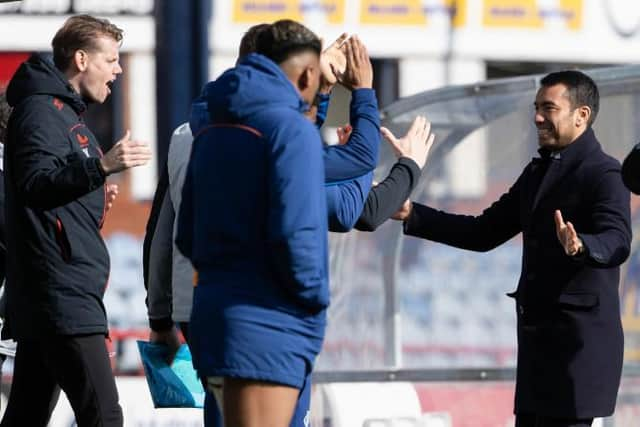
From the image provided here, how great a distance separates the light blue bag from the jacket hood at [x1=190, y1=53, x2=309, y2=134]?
1.14 metres

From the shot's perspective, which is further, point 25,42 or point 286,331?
point 25,42

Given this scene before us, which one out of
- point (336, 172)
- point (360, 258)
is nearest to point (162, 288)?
point (336, 172)

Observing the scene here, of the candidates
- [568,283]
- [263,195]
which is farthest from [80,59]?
[568,283]

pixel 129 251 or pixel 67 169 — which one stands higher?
pixel 67 169

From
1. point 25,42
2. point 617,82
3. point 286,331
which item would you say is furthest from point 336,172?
point 25,42

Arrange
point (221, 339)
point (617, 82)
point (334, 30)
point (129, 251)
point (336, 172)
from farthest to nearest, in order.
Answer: point (334, 30), point (129, 251), point (617, 82), point (336, 172), point (221, 339)

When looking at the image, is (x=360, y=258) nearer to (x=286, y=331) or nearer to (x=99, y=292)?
(x=99, y=292)

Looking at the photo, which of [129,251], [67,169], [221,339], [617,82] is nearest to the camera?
[221,339]

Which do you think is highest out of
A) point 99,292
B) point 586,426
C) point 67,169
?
point 67,169

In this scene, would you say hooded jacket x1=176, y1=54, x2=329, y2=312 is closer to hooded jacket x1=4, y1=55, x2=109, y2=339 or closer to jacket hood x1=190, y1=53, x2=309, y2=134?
jacket hood x1=190, y1=53, x2=309, y2=134

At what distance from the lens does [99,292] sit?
16.8 feet

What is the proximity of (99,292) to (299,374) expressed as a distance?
1215 mm

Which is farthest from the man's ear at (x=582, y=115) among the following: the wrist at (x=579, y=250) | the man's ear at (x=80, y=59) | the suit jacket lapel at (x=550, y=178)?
the man's ear at (x=80, y=59)

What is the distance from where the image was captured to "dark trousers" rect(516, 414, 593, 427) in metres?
5.02
